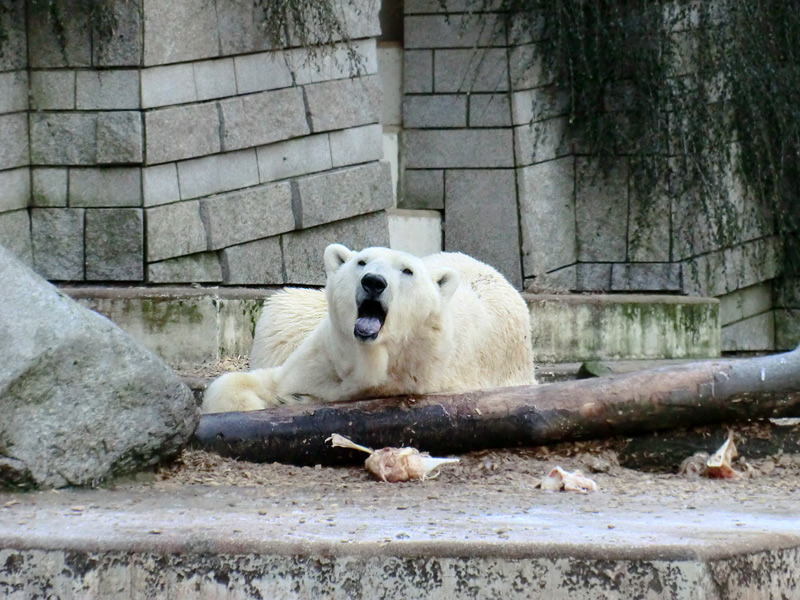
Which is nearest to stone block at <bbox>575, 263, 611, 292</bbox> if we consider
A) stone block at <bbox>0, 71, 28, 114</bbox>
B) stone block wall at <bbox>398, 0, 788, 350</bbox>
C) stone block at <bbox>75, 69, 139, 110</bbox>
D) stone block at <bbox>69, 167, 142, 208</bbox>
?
stone block wall at <bbox>398, 0, 788, 350</bbox>

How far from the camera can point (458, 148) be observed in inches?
336

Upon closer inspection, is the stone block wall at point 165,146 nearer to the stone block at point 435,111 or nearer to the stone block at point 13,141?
the stone block at point 13,141

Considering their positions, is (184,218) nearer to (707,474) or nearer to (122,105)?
(122,105)

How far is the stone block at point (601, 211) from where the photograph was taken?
8.80m

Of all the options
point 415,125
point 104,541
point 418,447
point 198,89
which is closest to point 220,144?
point 198,89

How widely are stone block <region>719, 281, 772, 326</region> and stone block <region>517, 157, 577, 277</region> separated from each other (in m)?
1.63

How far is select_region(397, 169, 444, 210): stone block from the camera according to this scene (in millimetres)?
8641

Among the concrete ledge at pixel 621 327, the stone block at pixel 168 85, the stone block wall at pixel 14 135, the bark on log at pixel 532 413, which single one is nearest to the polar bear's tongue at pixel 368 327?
the bark on log at pixel 532 413

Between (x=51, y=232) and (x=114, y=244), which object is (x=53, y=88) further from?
(x=114, y=244)

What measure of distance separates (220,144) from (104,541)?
4333 mm

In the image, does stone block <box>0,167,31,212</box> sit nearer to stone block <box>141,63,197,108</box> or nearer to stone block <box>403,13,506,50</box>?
stone block <box>141,63,197,108</box>

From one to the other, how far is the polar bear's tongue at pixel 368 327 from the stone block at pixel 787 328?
6.78 metres

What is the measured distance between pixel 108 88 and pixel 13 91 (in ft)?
1.60

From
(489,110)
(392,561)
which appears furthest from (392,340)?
A: (489,110)
